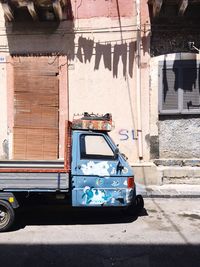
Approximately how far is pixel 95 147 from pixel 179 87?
17.5ft

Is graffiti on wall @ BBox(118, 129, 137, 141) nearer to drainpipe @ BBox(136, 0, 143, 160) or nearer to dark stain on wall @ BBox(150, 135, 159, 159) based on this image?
drainpipe @ BBox(136, 0, 143, 160)

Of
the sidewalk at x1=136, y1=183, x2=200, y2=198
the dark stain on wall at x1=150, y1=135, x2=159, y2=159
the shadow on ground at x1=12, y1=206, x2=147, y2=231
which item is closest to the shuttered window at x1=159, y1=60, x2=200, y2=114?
the dark stain on wall at x1=150, y1=135, x2=159, y2=159

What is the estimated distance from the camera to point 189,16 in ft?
40.0

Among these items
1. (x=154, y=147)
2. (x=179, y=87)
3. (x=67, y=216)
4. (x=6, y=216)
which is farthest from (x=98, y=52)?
(x=6, y=216)

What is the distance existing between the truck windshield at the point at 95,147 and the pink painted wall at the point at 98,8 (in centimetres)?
568

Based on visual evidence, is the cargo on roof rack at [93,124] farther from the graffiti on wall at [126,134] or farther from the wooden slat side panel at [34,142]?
the wooden slat side panel at [34,142]

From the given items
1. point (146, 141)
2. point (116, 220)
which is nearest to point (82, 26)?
point (146, 141)

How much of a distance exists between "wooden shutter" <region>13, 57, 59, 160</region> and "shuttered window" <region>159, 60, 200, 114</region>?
3.16m

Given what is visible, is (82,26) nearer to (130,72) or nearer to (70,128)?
(130,72)

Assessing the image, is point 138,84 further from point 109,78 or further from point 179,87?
point 179,87

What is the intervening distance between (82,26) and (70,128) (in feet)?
17.6

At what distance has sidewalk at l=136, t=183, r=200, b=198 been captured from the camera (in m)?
10.6

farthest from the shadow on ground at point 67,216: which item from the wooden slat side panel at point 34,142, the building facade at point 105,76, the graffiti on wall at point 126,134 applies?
the graffiti on wall at point 126,134

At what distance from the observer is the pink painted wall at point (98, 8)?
12281 millimetres
